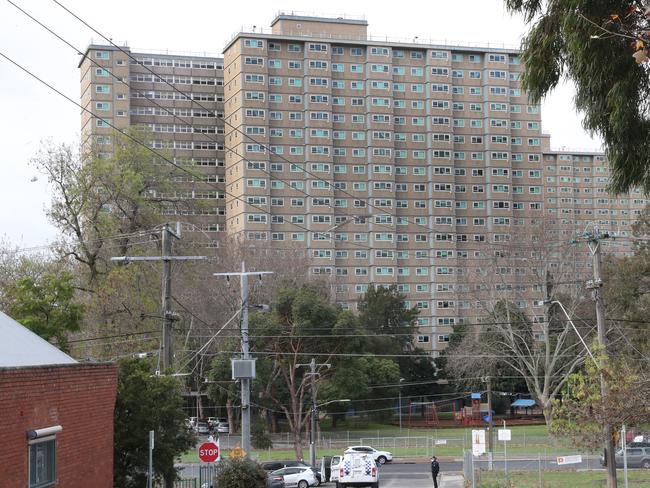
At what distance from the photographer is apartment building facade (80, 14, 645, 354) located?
416 feet

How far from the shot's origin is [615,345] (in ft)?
245

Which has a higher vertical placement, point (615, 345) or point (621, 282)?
point (621, 282)

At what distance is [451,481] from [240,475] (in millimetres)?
22319

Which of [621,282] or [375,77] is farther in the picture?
[375,77]

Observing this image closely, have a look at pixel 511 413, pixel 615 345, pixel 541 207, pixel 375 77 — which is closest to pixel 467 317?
pixel 511 413

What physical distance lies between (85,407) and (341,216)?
10706cm

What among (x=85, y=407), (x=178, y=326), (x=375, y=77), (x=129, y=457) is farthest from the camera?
(x=375, y=77)

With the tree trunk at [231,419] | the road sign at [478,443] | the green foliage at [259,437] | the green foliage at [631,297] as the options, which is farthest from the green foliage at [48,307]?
Answer: the green foliage at [631,297]

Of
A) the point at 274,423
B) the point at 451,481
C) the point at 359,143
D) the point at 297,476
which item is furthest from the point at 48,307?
the point at 359,143

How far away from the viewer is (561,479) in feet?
154

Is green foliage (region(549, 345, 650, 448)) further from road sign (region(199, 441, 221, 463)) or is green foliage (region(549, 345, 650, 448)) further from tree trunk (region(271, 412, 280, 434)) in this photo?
tree trunk (region(271, 412, 280, 434))

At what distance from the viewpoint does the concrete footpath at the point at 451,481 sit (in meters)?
46.4

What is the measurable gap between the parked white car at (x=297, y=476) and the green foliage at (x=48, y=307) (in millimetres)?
14019

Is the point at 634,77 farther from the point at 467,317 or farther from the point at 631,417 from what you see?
the point at 467,317
